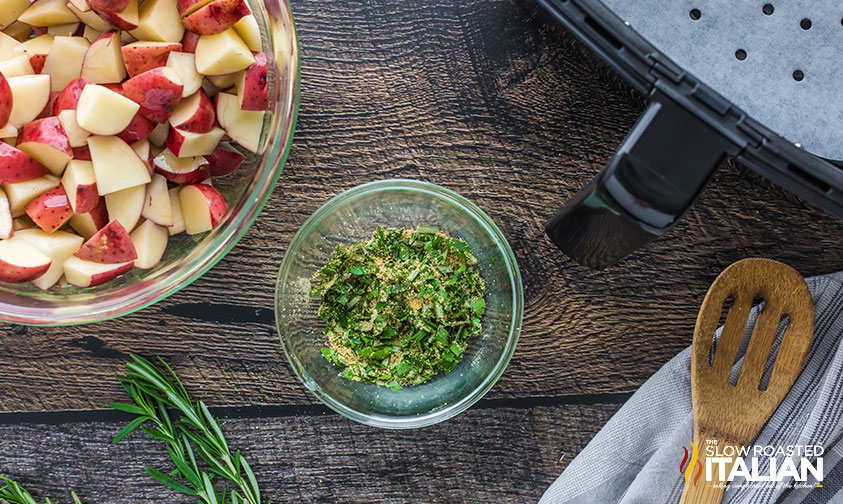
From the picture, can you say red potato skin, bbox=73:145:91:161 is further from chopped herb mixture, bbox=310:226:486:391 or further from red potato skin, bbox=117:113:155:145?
chopped herb mixture, bbox=310:226:486:391

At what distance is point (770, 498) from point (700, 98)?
77 cm

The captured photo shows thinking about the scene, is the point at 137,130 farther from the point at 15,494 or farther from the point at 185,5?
the point at 15,494

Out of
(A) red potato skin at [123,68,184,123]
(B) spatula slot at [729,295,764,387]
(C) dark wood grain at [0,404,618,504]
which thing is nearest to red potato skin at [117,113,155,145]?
(A) red potato skin at [123,68,184,123]

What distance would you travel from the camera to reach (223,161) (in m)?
0.92

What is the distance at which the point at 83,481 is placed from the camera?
118 centimetres

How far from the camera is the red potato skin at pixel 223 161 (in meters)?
0.91

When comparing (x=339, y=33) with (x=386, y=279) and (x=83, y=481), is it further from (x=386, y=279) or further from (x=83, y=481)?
(x=83, y=481)

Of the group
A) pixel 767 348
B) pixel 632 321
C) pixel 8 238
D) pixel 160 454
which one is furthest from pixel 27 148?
pixel 767 348

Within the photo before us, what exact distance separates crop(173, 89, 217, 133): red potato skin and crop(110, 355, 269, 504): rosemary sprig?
47cm

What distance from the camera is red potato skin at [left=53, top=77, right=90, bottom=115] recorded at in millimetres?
815

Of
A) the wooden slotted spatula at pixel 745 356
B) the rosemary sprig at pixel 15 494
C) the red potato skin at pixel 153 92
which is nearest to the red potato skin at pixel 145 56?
the red potato skin at pixel 153 92

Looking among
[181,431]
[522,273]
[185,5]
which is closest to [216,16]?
[185,5]

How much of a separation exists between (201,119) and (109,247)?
206 mm

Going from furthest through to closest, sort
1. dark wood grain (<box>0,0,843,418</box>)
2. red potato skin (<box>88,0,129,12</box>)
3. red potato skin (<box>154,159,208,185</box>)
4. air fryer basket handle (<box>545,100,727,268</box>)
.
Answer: dark wood grain (<box>0,0,843,418</box>) → red potato skin (<box>154,159,208,185</box>) → red potato skin (<box>88,0,129,12</box>) → air fryer basket handle (<box>545,100,727,268</box>)
